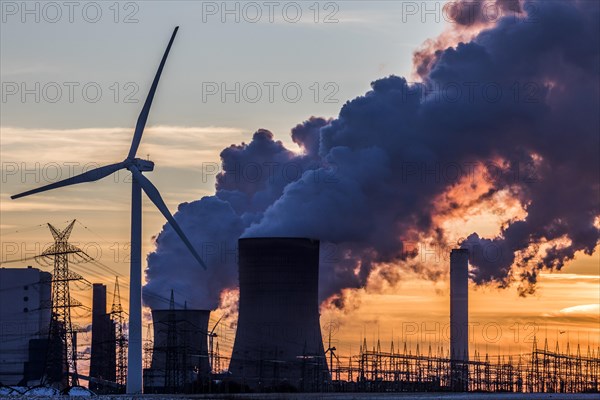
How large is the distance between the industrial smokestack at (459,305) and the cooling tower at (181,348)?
24.8 m

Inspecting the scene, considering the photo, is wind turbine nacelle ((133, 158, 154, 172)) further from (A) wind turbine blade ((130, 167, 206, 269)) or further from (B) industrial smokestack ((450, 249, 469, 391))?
(B) industrial smokestack ((450, 249, 469, 391))

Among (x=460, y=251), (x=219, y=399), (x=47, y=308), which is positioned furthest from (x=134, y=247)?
(x=47, y=308)

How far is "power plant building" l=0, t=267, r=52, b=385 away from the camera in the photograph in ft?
436

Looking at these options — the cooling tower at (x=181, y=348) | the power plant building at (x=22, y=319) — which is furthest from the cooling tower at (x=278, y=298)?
the power plant building at (x=22, y=319)

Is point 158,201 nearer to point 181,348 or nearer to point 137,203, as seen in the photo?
point 137,203

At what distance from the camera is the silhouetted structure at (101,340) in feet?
465

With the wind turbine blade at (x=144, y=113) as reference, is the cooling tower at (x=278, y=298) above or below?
below

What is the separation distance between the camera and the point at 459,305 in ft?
411

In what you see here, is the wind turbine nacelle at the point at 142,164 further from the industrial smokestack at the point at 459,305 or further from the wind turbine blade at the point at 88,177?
the industrial smokestack at the point at 459,305

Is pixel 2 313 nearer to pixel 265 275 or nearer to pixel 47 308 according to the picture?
pixel 47 308

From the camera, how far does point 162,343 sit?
382ft

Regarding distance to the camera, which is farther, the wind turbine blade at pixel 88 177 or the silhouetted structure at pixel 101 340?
the silhouetted structure at pixel 101 340

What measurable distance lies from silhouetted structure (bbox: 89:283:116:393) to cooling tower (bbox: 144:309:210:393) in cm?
1343

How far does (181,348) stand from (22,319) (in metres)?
36.5
